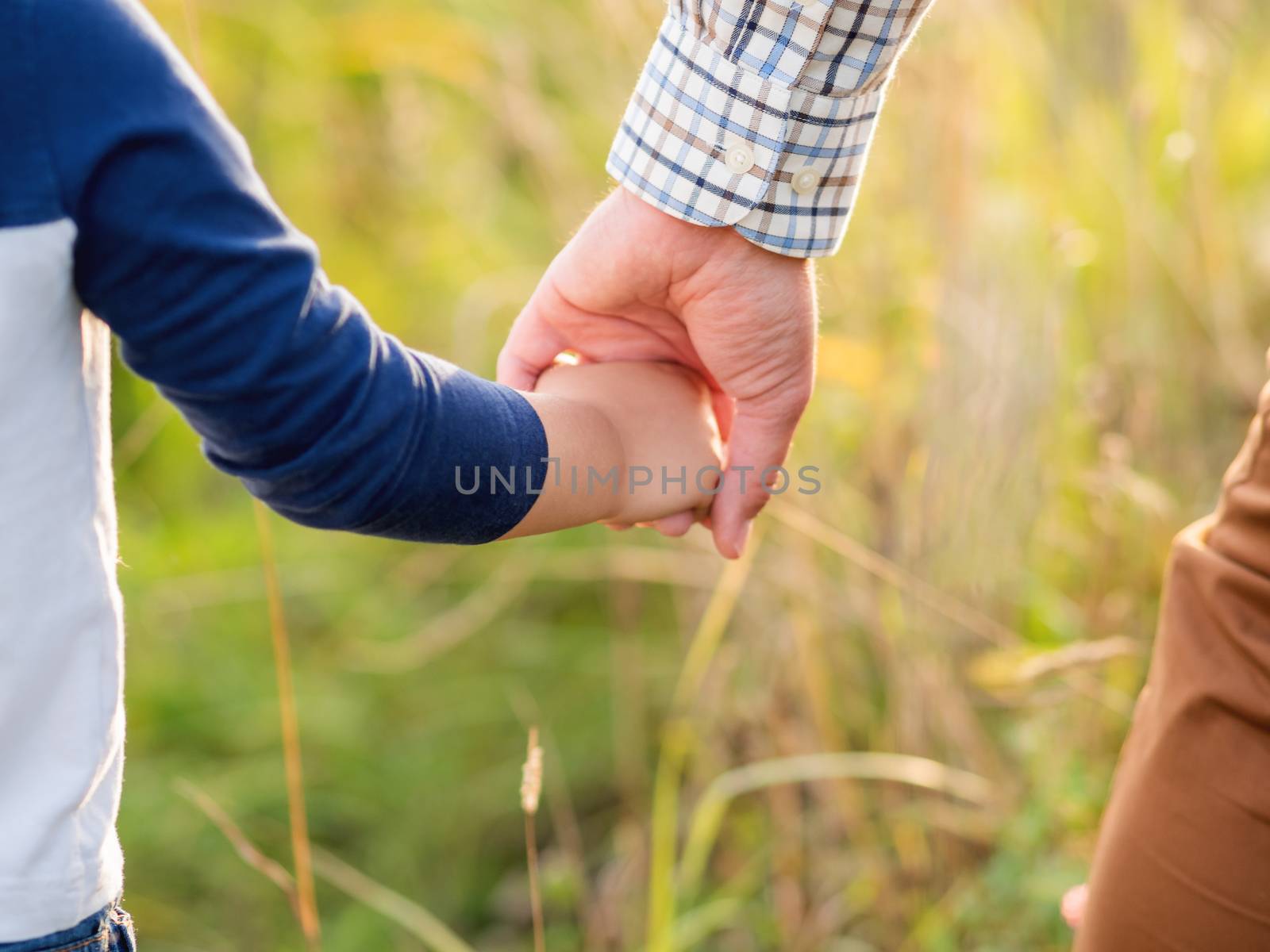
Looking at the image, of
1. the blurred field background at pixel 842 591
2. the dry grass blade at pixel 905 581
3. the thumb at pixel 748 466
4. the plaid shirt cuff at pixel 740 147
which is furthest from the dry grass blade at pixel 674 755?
the plaid shirt cuff at pixel 740 147

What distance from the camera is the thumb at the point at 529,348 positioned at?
0.97m

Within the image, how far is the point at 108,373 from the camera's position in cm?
65

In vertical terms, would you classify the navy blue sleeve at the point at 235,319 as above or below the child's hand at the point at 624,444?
above

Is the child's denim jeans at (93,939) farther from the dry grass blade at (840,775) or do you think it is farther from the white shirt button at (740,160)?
the dry grass blade at (840,775)

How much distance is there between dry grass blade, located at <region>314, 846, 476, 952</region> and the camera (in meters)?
1.11

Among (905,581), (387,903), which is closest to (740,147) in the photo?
(905,581)

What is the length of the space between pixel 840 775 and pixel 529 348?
0.69 m

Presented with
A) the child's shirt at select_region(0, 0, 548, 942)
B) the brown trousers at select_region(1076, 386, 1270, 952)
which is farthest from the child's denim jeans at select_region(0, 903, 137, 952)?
the brown trousers at select_region(1076, 386, 1270, 952)

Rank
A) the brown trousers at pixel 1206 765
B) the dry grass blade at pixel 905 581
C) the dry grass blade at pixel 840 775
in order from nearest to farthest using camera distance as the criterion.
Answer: the brown trousers at pixel 1206 765 < the dry grass blade at pixel 905 581 < the dry grass blade at pixel 840 775

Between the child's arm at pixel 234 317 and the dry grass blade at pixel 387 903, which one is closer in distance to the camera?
the child's arm at pixel 234 317

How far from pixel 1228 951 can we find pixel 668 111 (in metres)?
0.67

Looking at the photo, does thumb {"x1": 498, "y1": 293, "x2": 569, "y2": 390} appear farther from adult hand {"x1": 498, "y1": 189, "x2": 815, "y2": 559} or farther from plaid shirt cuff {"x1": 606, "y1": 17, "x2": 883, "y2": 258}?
plaid shirt cuff {"x1": 606, "y1": 17, "x2": 883, "y2": 258}

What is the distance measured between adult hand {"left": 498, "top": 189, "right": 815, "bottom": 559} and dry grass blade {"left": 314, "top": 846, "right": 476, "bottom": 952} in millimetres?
458

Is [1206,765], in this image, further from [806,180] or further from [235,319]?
[235,319]
